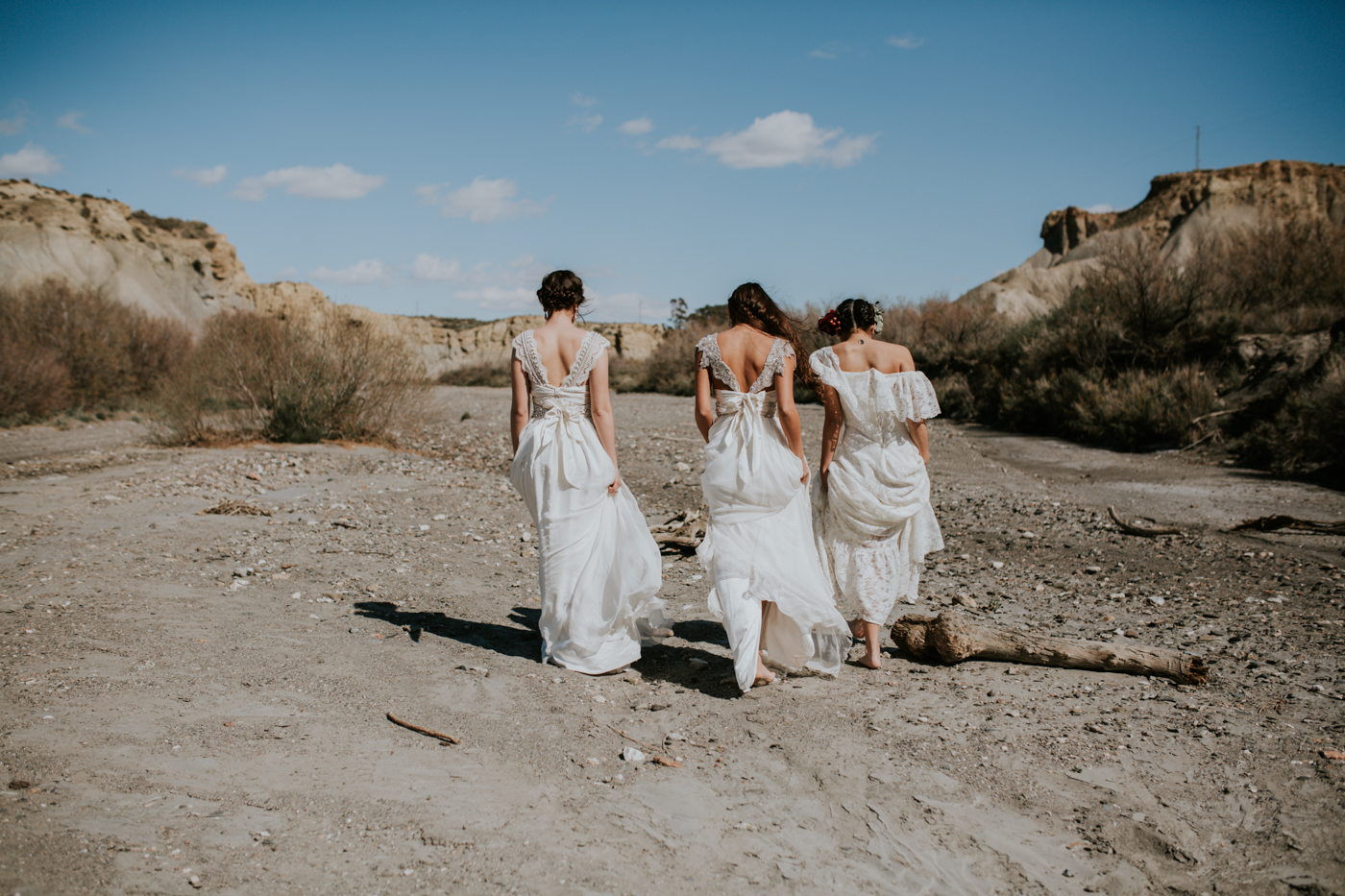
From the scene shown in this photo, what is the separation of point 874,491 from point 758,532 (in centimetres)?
87

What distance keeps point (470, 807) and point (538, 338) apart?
224 centimetres

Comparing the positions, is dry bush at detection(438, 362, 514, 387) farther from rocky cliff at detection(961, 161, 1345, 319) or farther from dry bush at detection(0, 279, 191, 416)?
rocky cliff at detection(961, 161, 1345, 319)

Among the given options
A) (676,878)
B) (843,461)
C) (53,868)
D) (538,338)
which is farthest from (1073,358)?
(53,868)

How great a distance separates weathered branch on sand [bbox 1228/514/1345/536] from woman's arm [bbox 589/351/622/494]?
6.73 m

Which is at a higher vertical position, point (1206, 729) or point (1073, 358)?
point (1073, 358)

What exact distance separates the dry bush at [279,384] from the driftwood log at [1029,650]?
468 inches

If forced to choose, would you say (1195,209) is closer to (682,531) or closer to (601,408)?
(682,531)

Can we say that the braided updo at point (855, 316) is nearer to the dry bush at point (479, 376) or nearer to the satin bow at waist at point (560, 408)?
the satin bow at waist at point (560, 408)

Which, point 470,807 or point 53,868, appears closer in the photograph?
point 53,868

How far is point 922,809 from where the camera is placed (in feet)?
9.91

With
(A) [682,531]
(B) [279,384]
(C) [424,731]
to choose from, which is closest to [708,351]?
(C) [424,731]

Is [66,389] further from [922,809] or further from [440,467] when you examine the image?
[922,809]

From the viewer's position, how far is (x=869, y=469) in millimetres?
4562

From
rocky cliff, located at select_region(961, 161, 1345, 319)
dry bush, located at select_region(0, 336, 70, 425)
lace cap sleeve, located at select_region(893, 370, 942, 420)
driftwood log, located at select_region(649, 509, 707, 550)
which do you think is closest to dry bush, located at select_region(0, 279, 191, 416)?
dry bush, located at select_region(0, 336, 70, 425)
